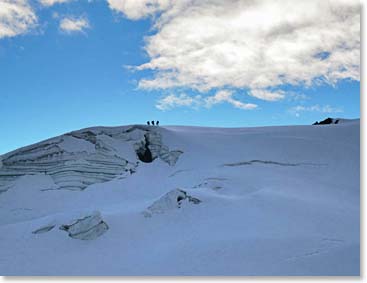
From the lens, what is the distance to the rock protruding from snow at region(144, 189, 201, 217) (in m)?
8.06

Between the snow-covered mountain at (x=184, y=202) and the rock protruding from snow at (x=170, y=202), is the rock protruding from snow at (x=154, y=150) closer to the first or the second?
the snow-covered mountain at (x=184, y=202)

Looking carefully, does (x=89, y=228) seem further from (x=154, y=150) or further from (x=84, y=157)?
(x=154, y=150)

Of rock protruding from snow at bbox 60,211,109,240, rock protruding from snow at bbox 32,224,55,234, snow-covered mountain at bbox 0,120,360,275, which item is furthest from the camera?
rock protruding from snow at bbox 32,224,55,234

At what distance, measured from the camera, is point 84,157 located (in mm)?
11820

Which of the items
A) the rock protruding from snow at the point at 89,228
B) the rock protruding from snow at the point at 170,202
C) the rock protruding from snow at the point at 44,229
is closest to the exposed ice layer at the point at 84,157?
the rock protruding from snow at the point at 44,229

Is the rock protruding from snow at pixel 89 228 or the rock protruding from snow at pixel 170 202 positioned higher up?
the rock protruding from snow at pixel 170 202

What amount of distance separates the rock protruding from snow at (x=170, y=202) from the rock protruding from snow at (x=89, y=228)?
914 mm

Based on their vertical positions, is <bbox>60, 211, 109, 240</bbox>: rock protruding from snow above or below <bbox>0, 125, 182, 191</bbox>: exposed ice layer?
below

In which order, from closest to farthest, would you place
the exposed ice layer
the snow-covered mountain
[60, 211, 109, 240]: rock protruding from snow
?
the snow-covered mountain → [60, 211, 109, 240]: rock protruding from snow → the exposed ice layer

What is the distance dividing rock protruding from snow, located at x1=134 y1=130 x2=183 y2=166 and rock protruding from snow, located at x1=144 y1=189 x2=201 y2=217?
354 cm

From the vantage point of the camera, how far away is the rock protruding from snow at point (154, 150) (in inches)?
478

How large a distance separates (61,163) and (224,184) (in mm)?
4914

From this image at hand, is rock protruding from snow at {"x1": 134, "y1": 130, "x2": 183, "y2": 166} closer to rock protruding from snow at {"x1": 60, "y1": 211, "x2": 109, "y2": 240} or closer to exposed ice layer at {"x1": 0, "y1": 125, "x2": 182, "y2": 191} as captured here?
exposed ice layer at {"x1": 0, "y1": 125, "x2": 182, "y2": 191}

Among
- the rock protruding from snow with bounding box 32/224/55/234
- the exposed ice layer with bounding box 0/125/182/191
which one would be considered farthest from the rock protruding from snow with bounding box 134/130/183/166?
the rock protruding from snow with bounding box 32/224/55/234
